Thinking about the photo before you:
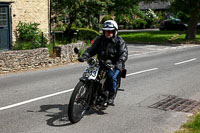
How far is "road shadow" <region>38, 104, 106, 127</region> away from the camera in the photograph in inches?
245

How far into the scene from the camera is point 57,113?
691cm

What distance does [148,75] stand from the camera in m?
12.0

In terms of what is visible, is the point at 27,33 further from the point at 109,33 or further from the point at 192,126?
the point at 192,126

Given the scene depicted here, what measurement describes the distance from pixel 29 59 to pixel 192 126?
917 centimetres

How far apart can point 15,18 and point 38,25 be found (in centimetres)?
175

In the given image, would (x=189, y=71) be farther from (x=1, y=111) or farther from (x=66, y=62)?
(x=1, y=111)

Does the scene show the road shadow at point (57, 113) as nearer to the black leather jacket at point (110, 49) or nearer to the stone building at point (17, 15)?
the black leather jacket at point (110, 49)

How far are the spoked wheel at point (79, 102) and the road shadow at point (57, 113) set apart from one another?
0.69 ft

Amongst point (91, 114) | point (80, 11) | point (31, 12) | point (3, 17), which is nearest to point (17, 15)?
point (3, 17)

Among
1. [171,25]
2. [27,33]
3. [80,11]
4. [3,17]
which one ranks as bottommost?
[27,33]

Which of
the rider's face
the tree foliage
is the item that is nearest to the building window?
the tree foliage

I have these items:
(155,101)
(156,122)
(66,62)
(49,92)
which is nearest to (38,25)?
(66,62)

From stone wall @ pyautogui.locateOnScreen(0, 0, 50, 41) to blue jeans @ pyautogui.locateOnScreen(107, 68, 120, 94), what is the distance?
1346cm

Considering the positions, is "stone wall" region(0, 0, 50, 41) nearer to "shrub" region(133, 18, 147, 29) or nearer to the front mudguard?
the front mudguard
